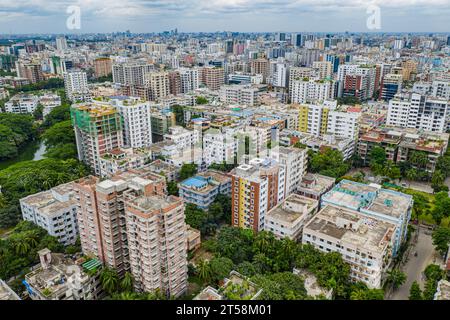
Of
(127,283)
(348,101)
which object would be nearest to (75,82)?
(348,101)

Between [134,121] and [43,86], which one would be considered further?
[43,86]

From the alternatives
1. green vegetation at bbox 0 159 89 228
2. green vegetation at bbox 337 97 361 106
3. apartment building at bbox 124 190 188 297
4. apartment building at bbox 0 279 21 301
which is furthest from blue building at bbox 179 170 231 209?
green vegetation at bbox 337 97 361 106

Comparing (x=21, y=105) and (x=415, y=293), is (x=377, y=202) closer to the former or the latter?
(x=415, y=293)

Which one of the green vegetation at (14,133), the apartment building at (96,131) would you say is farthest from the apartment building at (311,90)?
the green vegetation at (14,133)

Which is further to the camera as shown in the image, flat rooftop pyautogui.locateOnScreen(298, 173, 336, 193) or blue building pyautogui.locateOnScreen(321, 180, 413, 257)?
flat rooftop pyautogui.locateOnScreen(298, 173, 336, 193)

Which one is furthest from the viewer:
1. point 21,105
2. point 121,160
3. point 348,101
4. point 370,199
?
point 348,101

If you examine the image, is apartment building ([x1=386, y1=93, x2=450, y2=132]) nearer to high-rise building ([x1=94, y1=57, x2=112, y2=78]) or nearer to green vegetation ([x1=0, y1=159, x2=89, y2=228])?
green vegetation ([x1=0, y1=159, x2=89, y2=228])

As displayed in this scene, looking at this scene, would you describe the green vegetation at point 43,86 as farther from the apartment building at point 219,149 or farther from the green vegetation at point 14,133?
the apartment building at point 219,149
